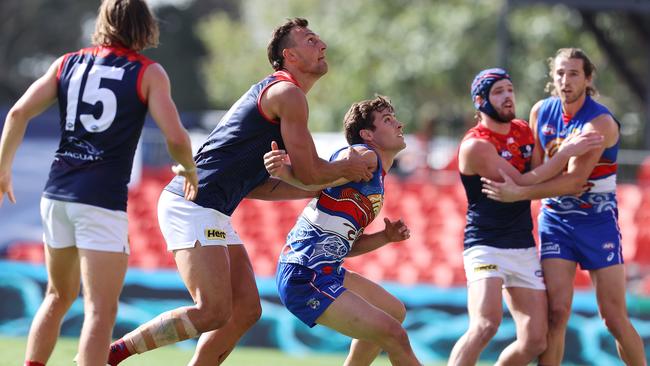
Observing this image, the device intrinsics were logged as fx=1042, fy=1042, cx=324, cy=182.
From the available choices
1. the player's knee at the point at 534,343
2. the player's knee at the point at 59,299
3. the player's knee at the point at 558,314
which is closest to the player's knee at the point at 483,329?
the player's knee at the point at 534,343

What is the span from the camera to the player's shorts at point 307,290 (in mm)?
5594

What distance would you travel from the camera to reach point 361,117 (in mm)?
5977

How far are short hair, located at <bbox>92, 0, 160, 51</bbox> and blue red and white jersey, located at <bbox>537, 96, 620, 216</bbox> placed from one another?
8.76ft

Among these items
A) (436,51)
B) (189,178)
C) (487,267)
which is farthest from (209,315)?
(436,51)

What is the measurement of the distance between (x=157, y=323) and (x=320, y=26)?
894 inches

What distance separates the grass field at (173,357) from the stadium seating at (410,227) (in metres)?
3.21

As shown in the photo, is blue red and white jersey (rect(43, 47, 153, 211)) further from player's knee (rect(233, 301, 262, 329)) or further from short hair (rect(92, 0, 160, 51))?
player's knee (rect(233, 301, 262, 329))

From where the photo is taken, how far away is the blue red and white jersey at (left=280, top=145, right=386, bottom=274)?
5730 mm

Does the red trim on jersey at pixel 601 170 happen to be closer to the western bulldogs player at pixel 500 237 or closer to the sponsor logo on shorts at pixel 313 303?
the western bulldogs player at pixel 500 237

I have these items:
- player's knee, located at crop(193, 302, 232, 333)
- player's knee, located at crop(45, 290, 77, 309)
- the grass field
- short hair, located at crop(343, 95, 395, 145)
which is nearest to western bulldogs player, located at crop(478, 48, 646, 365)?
short hair, located at crop(343, 95, 395, 145)

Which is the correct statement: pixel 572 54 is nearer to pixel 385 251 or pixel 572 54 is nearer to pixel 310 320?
pixel 310 320

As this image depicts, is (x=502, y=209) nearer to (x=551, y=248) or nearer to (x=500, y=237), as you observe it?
(x=500, y=237)

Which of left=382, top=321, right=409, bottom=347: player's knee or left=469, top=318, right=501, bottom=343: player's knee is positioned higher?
left=382, top=321, right=409, bottom=347: player's knee

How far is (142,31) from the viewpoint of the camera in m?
5.44
